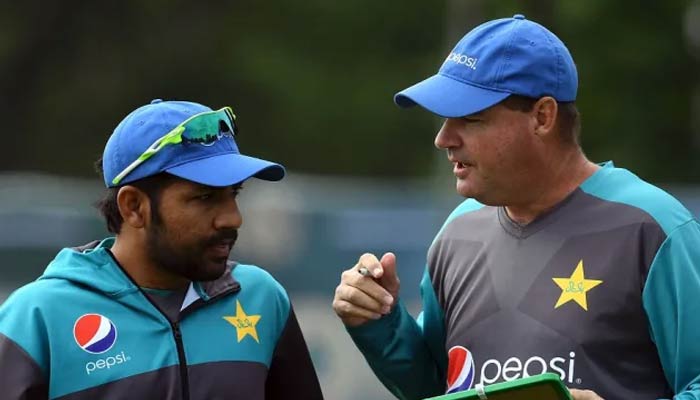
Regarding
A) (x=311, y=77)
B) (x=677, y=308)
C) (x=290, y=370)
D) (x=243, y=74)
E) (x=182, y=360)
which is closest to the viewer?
(x=677, y=308)

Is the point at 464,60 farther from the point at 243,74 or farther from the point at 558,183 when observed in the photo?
the point at 243,74

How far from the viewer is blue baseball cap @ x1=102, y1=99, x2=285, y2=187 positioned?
189 inches

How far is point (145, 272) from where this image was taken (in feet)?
16.0

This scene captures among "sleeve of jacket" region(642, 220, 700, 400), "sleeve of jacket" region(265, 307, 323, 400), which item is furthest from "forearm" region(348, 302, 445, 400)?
"sleeve of jacket" region(642, 220, 700, 400)

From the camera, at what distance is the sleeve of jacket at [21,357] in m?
4.55

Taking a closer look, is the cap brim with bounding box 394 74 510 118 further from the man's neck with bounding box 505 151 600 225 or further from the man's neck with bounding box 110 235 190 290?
the man's neck with bounding box 110 235 190 290

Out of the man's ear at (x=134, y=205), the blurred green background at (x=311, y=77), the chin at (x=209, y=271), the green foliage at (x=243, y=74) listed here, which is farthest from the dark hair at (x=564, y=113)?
the green foliage at (x=243, y=74)

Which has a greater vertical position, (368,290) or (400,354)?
(368,290)

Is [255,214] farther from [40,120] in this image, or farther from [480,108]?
[40,120]

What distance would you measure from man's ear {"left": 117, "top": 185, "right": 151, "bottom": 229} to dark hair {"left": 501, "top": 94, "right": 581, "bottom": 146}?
1130mm

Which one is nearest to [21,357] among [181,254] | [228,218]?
[181,254]

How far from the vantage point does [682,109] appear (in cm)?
2355

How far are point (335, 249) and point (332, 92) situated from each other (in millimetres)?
16204

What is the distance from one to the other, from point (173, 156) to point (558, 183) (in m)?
1.16
